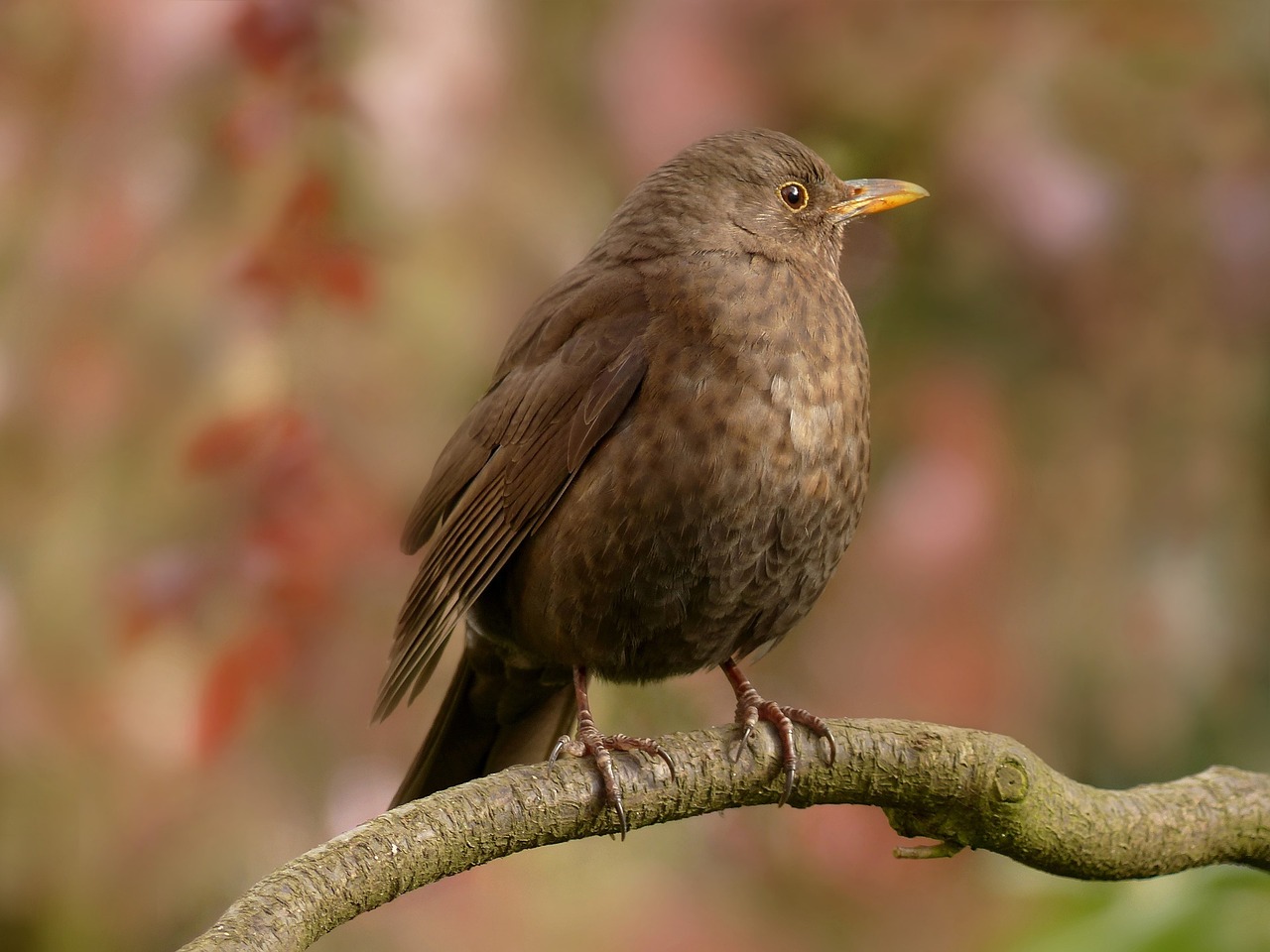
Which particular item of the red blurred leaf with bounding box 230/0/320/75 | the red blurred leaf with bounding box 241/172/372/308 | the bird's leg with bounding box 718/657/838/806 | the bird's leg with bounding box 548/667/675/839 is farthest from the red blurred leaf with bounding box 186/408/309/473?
the bird's leg with bounding box 718/657/838/806

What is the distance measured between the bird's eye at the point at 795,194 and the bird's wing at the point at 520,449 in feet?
1.49

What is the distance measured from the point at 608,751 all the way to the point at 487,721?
91 centimetres

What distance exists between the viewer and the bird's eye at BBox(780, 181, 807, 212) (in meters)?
3.62

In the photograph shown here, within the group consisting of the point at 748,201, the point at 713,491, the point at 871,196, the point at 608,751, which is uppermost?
the point at 871,196

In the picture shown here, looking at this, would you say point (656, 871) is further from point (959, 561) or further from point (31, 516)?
point (31, 516)

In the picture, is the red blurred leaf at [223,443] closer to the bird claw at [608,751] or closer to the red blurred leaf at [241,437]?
the red blurred leaf at [241,437]

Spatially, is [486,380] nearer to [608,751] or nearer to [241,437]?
[241,437]

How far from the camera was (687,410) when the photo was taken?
123 inches

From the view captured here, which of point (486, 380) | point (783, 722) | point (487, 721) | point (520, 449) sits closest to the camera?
point (783, 722)

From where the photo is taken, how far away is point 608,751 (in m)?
2.94

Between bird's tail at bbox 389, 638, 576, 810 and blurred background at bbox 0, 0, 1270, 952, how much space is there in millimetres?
147

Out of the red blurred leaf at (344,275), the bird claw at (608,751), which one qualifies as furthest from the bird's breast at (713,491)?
the red blurred leaf at (344,275)

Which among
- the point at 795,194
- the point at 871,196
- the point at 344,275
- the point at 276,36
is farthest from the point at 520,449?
the point at 276,36

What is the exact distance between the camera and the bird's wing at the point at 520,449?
3.25 metres
